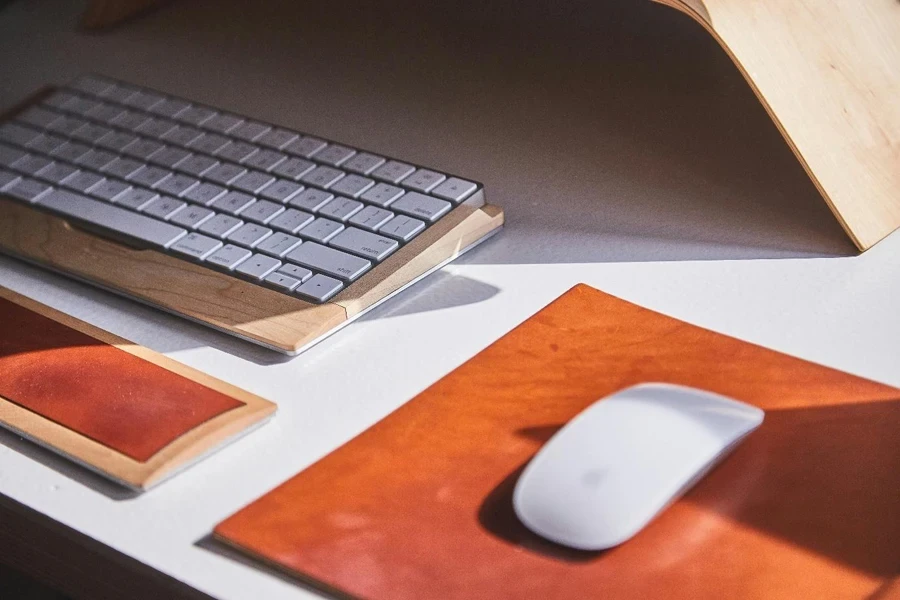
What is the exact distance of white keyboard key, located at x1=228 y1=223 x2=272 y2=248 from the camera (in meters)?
0.70

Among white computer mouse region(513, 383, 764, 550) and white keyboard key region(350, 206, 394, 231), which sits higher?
white keyboard key region(350, 206, 394, 231)

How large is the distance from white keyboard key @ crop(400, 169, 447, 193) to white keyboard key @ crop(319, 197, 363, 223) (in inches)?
1.5

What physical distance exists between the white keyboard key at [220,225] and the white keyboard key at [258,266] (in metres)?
0.04

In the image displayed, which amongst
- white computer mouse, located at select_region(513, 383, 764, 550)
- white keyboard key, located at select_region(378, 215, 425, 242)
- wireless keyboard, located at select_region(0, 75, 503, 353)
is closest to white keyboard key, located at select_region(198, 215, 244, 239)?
wireless keyboard, located at select_region(0, 75, 503, 353)

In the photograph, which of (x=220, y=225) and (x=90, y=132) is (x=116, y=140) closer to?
(x=90, y=132)

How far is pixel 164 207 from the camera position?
0.75 meters

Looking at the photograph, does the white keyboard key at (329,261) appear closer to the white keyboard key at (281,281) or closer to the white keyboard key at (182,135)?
the white keyboard key at (281,281)

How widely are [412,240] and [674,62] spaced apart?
347mm

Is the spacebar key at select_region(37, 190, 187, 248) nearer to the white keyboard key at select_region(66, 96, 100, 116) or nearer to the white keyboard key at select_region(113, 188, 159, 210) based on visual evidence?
the white keyboard key at select_region(113, 188, 159, 210)

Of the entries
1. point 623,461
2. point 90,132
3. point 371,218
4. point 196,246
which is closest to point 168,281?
point 196,246

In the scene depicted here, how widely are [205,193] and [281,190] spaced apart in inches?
2.2

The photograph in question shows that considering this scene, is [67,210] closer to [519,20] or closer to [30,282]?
[30,282]

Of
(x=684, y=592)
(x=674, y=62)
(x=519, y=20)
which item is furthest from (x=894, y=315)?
(x=519, y=20)

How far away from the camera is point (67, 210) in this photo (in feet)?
2.51
